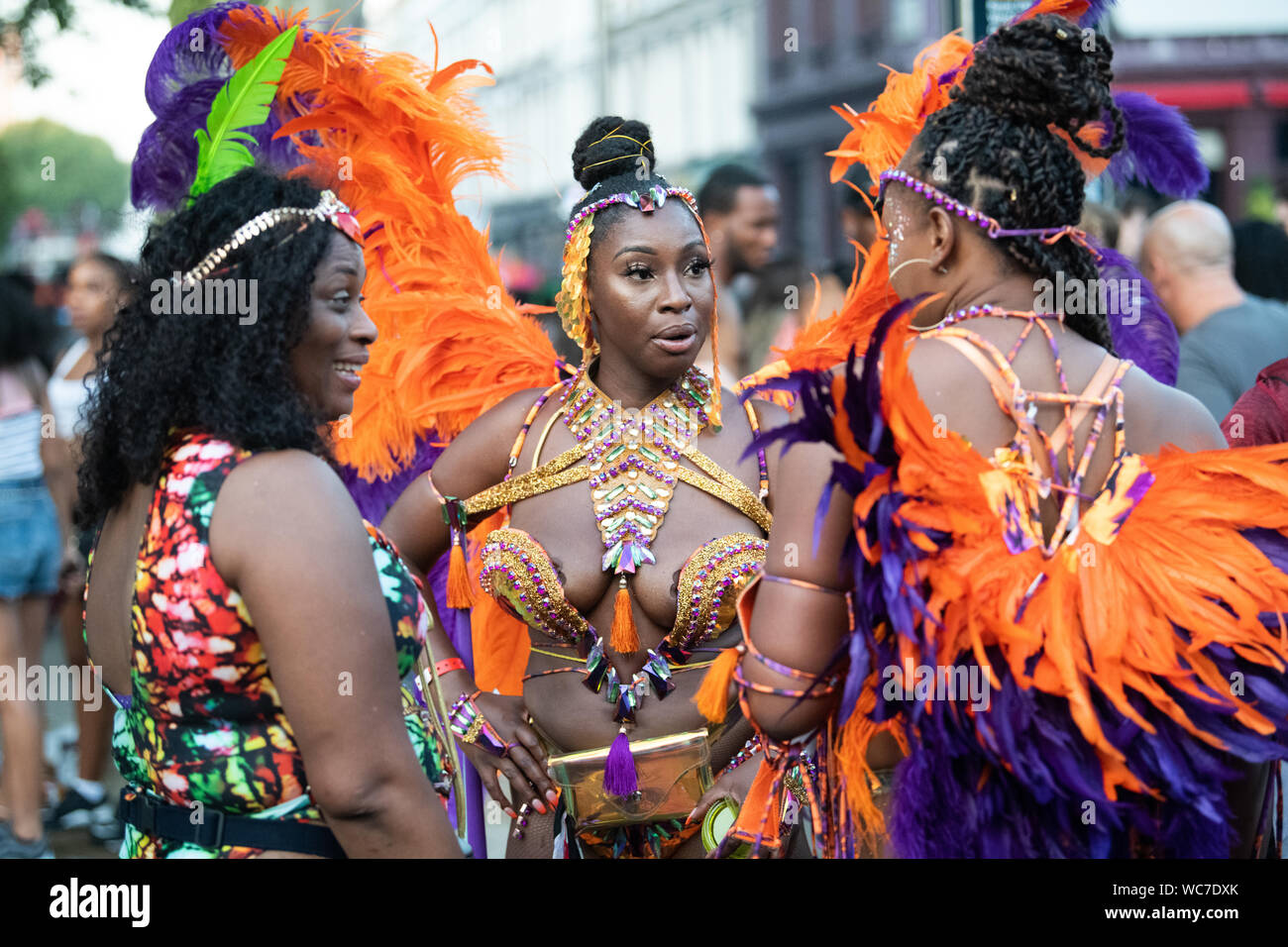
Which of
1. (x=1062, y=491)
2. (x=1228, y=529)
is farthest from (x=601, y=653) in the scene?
(x=1228, y=529)

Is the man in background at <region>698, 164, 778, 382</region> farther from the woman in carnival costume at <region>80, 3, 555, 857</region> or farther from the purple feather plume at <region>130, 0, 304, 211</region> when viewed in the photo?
the woman in carnival costume at <region>80, 3, 555, 857</region>

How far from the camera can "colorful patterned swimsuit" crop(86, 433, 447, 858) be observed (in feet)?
6.08

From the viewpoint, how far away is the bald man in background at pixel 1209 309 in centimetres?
468

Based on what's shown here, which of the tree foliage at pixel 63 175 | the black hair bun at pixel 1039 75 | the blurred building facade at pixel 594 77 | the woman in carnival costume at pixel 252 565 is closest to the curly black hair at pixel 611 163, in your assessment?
the woman in carnival costume at pixel 252 565

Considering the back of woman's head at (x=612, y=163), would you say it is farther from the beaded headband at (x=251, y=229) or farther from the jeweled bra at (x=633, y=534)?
the beaded headband at (x=251, y=229)

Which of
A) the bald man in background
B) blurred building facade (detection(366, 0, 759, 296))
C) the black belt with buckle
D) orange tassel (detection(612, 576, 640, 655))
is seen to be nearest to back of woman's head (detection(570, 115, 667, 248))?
orange tassel (detection(612, 576, 640, 655))

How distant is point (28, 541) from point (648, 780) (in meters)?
3.62

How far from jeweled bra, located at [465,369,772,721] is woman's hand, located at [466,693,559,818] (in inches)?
8.9

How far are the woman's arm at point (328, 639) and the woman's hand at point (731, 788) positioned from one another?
928 millimetres

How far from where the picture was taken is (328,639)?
1823 mm

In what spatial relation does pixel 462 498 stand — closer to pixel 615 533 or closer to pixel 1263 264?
pixel 615 533

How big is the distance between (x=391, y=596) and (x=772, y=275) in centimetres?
484

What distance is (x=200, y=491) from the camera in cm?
189

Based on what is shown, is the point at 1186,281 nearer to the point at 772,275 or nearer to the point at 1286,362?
the point at 772,275
